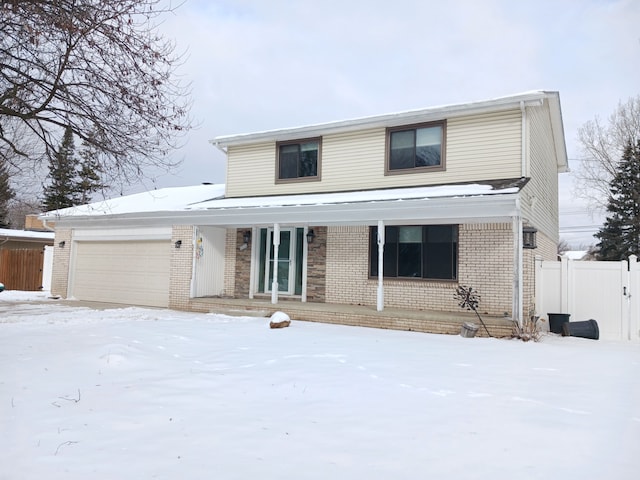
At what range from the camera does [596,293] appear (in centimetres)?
951

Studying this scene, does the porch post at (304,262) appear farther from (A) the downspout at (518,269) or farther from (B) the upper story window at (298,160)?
(A) the downspout at (518,269)

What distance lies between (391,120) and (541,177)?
4313mm

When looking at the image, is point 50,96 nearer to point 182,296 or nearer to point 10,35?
point 10,35

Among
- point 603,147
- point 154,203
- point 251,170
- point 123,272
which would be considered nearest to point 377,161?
point 251,170

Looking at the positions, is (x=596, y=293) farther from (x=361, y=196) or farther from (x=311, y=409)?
(x=311, y=409)

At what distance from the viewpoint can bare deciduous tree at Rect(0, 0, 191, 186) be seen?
5918 millimetres

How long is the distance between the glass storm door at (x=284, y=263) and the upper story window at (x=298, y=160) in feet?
5.25

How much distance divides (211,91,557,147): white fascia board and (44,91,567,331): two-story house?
0.10ft

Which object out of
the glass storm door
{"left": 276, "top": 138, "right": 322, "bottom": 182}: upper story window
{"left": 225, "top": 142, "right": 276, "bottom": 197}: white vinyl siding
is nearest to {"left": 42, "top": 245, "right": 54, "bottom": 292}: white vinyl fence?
{"left": 225, "top": 142, "right": 276, "bottom": 197}: white vinyl siding

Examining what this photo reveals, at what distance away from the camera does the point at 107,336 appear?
26.0ft

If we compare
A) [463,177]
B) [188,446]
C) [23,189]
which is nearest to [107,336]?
[188,446]

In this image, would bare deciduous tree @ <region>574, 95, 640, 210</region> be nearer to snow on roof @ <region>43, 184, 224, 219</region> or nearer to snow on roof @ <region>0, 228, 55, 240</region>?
snow on roof @ <region>43, 184, 224, 219</region>

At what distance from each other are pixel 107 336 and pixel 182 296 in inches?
189

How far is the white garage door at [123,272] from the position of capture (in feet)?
44.6
